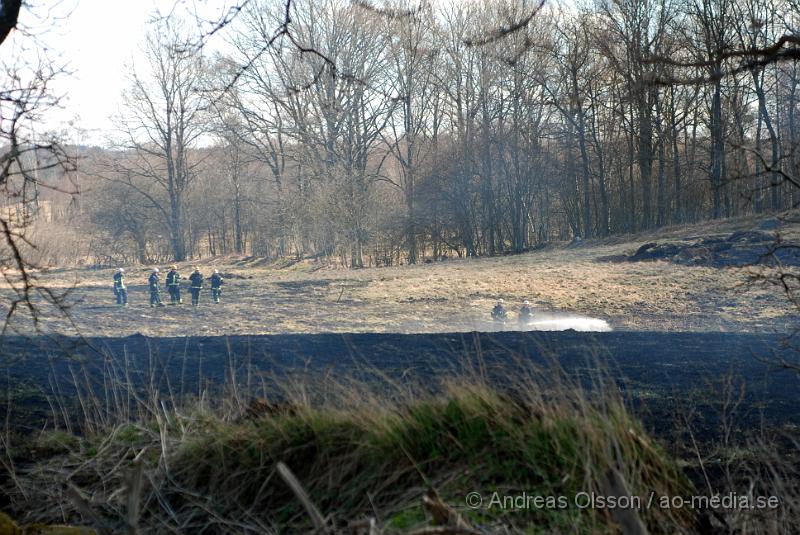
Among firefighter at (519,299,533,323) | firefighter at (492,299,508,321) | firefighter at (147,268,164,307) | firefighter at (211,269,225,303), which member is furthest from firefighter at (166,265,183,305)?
firefighter at (519,299,533,323)

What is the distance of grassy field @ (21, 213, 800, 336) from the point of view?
17.1m

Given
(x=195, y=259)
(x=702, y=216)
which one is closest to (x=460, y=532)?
(x=702, y=216)

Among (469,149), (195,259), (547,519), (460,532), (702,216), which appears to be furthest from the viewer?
(195,259)

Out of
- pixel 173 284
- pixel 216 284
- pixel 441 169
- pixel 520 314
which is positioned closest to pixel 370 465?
pixel 520 314

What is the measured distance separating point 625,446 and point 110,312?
21733mm

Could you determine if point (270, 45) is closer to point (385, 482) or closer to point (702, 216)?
point (385, 482)

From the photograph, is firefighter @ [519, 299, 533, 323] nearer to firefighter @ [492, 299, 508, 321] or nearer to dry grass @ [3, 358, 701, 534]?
firefighter @ [492, 299, 508, 321]

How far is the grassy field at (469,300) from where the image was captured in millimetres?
17125

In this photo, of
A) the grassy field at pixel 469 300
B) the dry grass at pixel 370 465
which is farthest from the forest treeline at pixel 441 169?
the dry grass at pixel 370 465

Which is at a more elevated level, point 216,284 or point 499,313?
point 216,284

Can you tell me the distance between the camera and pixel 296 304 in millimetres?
23516

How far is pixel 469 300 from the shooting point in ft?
71.4

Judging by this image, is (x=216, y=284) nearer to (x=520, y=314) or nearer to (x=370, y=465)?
(x=520, y=314)

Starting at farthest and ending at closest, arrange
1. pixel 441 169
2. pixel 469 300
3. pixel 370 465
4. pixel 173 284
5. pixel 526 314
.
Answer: pixel 441 169 < pixel 173 284 < pixel 469 300 < pixel 526 314 < pixel 370 465
